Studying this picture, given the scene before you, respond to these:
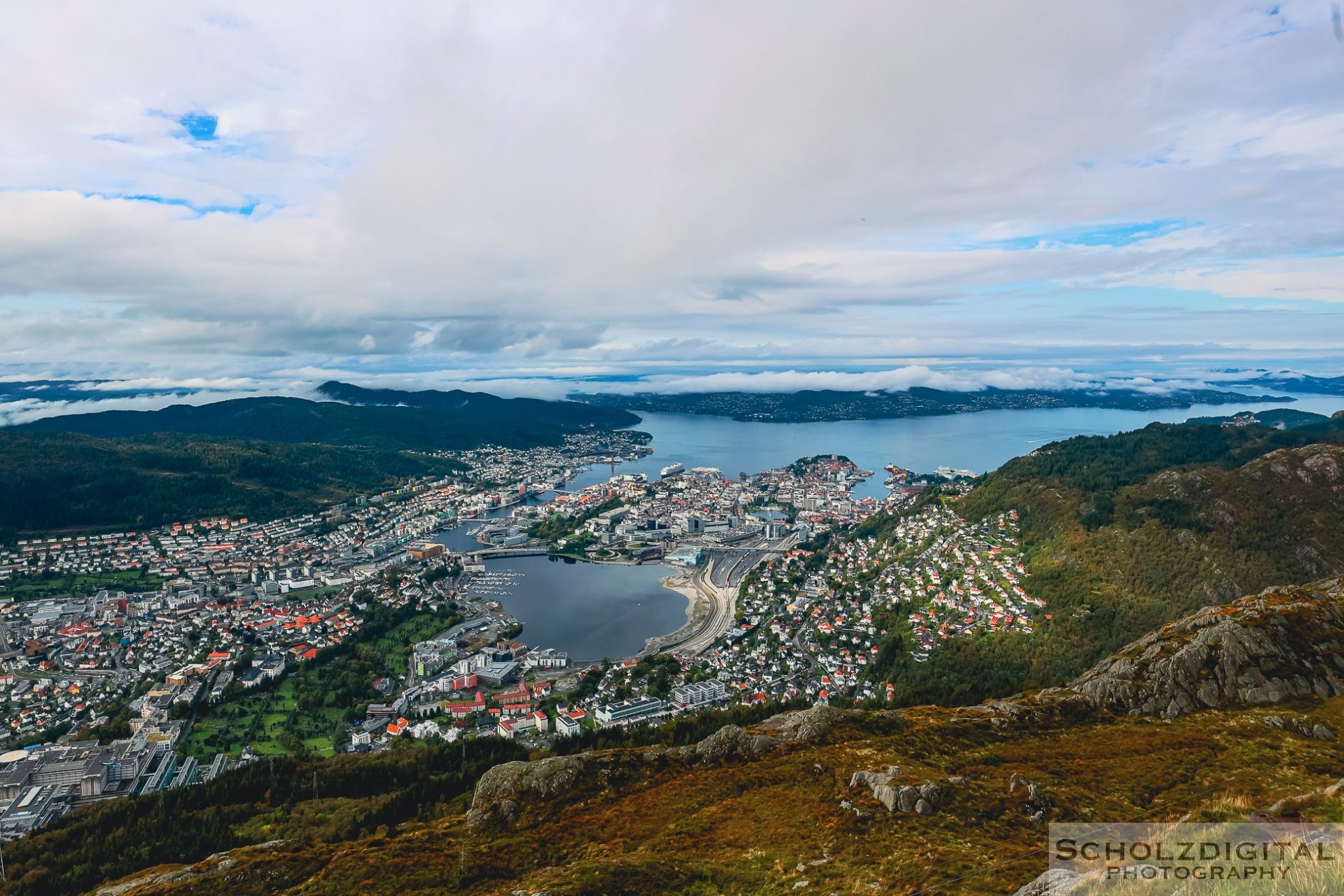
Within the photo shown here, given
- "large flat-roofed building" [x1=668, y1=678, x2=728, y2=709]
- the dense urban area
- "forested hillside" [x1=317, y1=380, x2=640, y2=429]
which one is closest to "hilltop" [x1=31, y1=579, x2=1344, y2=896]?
the dense urban area

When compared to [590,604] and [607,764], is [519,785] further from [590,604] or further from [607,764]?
[590,604]

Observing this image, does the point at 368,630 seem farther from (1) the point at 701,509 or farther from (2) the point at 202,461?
(2) the point at 202,461

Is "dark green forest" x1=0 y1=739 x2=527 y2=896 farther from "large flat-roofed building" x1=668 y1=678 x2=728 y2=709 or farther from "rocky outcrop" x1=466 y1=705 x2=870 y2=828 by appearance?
"large flat-roofed building" x1=668 y1=678 x2=728 y2=709

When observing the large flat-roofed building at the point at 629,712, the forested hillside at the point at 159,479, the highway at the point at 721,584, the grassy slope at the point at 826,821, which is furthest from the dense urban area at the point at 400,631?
the grassy slope at the point at 826,821

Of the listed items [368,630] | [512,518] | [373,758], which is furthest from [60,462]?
[373,758]

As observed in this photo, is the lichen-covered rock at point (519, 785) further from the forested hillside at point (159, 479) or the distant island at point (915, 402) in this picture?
the distant island at point (915, 402)

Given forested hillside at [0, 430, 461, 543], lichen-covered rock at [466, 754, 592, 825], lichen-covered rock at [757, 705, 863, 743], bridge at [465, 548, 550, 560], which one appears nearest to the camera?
lichen-covered rock at [466, 754, 592, 825]

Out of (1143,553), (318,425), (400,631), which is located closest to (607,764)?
(400,631)
